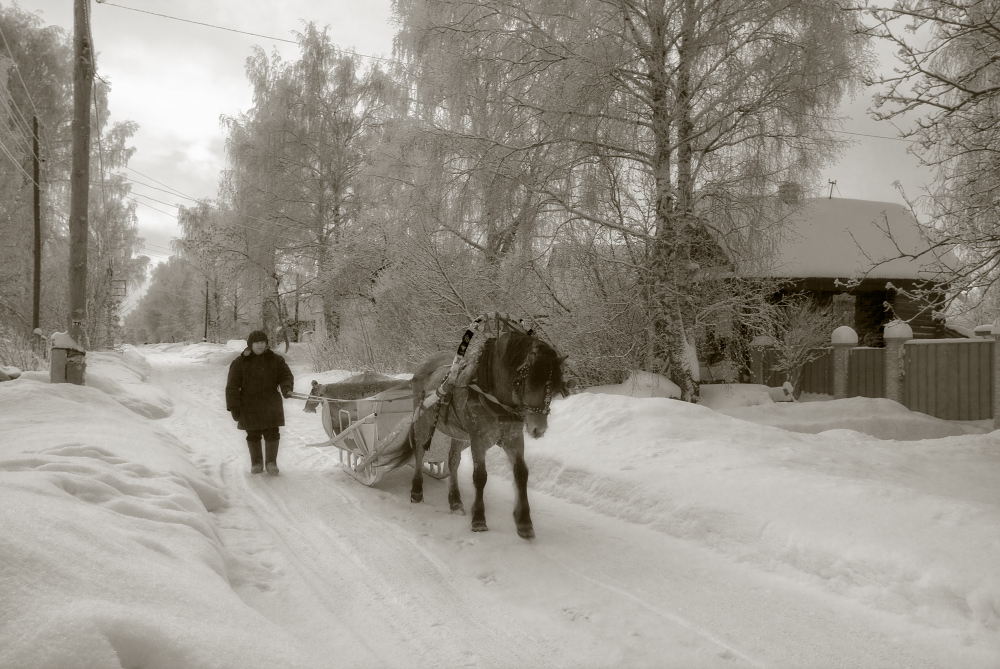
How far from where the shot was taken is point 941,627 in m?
3.29

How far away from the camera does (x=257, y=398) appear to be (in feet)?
23.5

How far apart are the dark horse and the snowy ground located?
1.31 ft

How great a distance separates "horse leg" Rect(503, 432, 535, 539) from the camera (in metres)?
4.69

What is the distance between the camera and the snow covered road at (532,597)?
3057 millimetres

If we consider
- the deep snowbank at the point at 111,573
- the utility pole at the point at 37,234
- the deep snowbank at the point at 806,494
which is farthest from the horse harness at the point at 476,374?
the utility pole at the point at 37,234

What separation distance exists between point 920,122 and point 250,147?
22316 millimetres

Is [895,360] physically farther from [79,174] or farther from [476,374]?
[79,174]

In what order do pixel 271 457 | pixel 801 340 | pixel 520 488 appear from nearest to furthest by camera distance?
pixel 520 488 → pixel 271 457 → pixel 801 340

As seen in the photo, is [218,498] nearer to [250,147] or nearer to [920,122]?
[920,122]

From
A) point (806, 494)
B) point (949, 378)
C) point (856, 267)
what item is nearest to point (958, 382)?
point (949, 378)

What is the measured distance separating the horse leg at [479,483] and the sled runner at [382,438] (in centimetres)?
93

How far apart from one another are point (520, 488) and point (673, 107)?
7088mm

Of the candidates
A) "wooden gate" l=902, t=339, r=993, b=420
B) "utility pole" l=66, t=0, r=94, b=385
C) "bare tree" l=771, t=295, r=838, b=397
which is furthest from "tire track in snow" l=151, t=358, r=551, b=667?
"wooden gate" l=902, t=339, r=993, b=420

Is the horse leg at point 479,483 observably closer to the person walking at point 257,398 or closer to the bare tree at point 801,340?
the person walking at point 257,398
